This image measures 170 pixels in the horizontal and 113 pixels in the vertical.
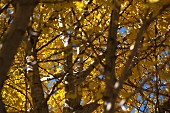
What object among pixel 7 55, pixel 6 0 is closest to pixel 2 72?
pixel 7 55

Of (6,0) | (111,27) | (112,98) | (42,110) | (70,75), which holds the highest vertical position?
Result: (6,0)

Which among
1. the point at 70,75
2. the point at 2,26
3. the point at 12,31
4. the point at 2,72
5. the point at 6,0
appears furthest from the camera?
the point at 70,75

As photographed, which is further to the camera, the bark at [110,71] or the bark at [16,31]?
the bark at [110,71]

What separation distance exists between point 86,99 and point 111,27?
283 centimetres

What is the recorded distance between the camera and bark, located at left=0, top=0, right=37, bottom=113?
1.55 meters

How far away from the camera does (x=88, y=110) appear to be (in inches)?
162

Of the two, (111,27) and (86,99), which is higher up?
(86,99)

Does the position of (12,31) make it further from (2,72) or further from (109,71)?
(109,71)

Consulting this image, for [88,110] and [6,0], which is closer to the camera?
[6,0]

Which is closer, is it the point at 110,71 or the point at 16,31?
the point at 16,31

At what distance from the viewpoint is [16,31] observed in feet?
5.34

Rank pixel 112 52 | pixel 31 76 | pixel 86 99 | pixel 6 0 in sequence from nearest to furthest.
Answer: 1. pixel 112 52
2. pixel 6 0
3. pixel 31 76
4. pixel 86 99

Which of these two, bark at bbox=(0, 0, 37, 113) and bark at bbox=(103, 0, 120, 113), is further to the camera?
bark at bbox=(103, 0, 120, 113)

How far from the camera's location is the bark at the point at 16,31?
5.09 ft
